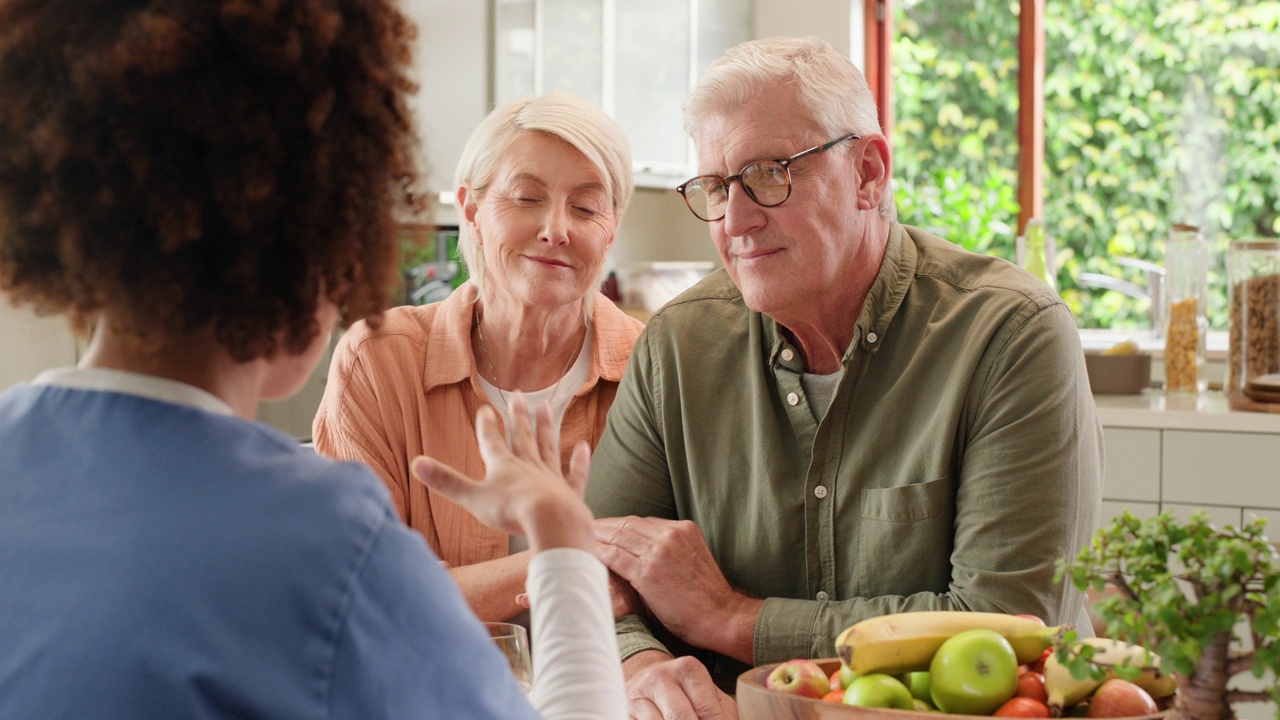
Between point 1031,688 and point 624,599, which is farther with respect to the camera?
point 624,599

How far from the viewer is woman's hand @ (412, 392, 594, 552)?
2.85ft

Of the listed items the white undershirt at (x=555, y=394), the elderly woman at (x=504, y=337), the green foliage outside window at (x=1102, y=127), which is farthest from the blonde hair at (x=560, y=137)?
the green foliage outside window at (x=1102, y=127)

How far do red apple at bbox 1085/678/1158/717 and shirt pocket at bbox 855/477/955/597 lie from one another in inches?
20.3

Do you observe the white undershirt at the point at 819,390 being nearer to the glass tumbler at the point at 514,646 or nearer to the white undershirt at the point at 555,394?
the white undershirt at the point at 555,394

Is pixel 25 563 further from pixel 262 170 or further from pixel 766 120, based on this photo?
pixel 766 120

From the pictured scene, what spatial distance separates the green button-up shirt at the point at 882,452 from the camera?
138 centimetres

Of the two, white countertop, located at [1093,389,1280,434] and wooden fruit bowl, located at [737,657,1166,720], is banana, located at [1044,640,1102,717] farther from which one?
white countertop, located at [1093,389,1280,434]

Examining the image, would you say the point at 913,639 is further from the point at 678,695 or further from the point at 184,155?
the point at 184,155

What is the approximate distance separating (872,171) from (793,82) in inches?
6.7

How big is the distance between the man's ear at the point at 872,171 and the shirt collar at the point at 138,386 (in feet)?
3.51

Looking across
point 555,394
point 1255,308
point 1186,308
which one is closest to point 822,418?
point 555,394

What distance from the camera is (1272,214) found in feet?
12.6

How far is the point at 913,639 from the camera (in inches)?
39.2

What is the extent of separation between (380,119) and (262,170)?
0.10 metres
